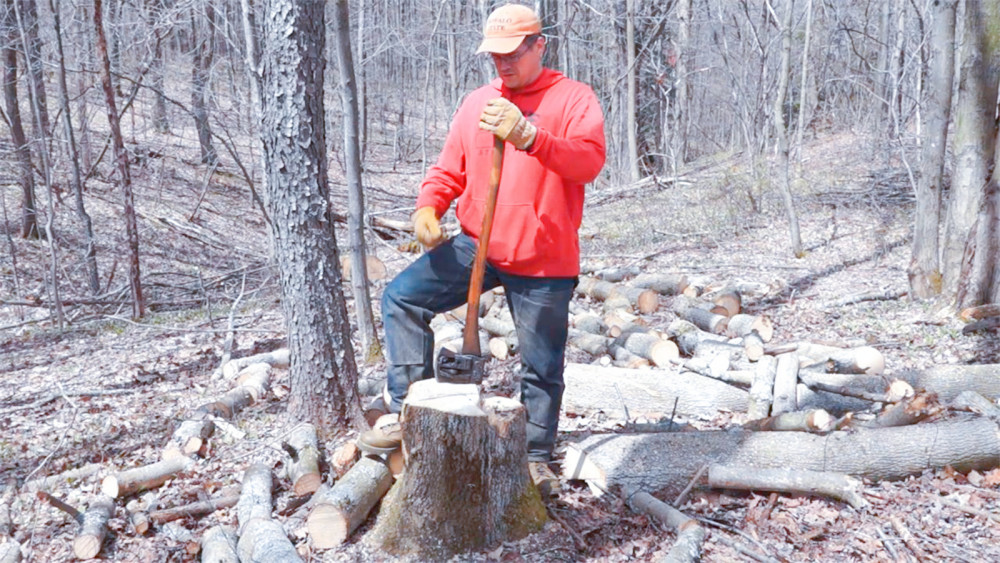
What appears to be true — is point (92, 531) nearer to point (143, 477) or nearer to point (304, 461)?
point (143, 477)

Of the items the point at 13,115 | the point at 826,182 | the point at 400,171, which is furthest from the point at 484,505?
the point at 400,171

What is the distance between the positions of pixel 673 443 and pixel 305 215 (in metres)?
2.21

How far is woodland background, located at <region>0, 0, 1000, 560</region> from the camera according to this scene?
18.6 feet

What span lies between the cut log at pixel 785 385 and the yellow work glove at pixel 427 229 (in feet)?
8.22

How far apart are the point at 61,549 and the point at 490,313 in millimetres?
4353

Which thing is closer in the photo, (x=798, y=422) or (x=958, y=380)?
(x=798, y=422)

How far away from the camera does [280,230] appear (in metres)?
4.16

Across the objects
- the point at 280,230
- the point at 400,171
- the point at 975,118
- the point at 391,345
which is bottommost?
the point at 400,171

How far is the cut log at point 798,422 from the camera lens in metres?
4.09

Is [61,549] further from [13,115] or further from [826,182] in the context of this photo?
[826,182]

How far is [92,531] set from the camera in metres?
3.36

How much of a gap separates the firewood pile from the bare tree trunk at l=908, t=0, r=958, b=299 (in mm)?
1009

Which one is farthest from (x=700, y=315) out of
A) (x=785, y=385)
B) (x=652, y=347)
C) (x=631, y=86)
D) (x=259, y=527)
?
(x=631, y=86)

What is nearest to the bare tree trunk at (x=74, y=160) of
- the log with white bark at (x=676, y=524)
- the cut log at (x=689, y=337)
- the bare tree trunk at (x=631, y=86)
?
the cut log at (x=689, y=337)
